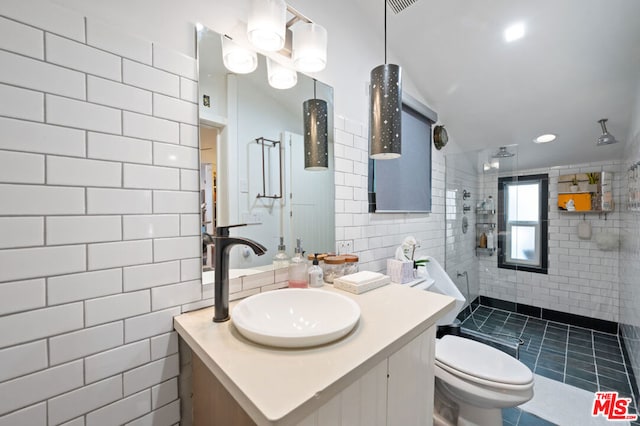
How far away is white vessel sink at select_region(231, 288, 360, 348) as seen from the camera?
31.1 inches

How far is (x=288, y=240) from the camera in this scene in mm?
1212

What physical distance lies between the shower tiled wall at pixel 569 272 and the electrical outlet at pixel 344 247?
199cm

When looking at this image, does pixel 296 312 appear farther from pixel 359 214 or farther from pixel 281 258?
pixel 359 214

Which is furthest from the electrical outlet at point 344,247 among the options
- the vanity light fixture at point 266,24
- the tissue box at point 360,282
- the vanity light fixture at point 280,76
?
the vanity light fixture at point 266,24

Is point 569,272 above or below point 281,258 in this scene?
below

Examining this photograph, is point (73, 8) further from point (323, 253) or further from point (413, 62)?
point (413, 62)

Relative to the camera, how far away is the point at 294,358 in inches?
24.0

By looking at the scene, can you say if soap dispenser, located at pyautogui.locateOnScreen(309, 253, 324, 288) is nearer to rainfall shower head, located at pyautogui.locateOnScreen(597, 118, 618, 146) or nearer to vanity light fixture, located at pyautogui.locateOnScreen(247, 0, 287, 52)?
vanity light fixture, located at pyautogui.locateOnScreen(247, 0, 287, 52)

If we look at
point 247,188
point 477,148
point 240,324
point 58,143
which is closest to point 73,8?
point 58,143

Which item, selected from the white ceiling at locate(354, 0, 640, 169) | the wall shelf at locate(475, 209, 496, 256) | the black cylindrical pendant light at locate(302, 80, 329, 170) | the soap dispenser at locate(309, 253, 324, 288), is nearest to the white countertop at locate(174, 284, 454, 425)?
the soap dispenser at locate(309, 253, 324, 288)

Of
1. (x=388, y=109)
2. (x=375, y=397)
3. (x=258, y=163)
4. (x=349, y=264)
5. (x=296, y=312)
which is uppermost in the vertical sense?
(x=388, y=109)

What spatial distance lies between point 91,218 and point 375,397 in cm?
91

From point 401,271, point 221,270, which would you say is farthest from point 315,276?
point 401,271

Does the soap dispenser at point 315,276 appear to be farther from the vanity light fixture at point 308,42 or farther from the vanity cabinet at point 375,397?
the vanity light fixture at point 308,42
